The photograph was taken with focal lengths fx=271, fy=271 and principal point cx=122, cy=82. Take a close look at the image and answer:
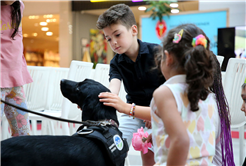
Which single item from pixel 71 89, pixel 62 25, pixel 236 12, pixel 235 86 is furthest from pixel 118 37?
pixel 62 25

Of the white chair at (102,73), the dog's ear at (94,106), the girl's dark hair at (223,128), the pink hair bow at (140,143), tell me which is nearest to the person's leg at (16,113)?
the dog's ear at (94,106)

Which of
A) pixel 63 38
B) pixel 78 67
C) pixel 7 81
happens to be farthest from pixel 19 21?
pixel 63 38

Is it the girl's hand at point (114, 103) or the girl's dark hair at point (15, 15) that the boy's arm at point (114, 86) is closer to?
the girl's hand at point (114, 103)

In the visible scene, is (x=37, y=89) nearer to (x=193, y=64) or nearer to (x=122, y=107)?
(x=122, y=107)

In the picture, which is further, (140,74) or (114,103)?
(140,74)

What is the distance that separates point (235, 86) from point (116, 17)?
3.61 ft

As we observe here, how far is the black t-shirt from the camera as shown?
165 centimetres

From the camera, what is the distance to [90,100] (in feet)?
4.38

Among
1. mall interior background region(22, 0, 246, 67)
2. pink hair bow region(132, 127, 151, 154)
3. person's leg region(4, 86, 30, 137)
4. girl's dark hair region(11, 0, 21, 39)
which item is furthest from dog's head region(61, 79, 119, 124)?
mall interior background region(22, 0, 246, 67)

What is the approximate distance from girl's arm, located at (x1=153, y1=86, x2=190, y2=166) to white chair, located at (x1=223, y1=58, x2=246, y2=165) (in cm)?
124

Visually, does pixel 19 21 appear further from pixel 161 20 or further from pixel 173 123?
pixel 161 20

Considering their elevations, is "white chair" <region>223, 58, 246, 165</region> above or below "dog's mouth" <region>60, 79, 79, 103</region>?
below

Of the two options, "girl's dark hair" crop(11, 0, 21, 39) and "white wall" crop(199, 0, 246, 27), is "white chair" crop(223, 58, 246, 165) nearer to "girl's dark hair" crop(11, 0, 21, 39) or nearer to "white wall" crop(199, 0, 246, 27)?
"girl's dark hair" crop(11, 0, 21, 39)

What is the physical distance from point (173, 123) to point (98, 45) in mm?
8653
